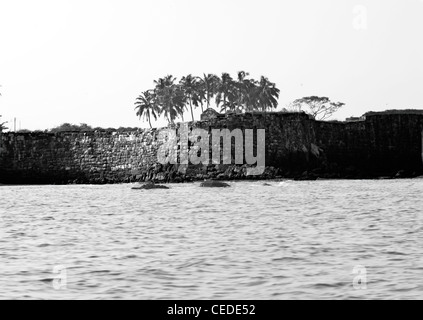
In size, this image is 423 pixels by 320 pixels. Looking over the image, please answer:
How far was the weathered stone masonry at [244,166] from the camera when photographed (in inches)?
3497

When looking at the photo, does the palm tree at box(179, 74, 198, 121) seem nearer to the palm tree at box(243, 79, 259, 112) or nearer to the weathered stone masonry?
the palm tree at box(243, 79, 259, 112)

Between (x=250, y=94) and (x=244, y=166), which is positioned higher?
(x=250, y=94)

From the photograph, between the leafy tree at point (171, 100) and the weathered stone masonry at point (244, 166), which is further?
the leafy tree at point (171, 100)

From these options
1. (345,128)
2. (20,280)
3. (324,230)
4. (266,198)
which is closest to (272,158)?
(345,128)

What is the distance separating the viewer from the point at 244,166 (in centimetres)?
8862

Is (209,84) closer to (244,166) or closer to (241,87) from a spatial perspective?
(241,87)

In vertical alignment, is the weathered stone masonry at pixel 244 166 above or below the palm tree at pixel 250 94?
below

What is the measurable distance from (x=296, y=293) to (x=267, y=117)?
72038 mm

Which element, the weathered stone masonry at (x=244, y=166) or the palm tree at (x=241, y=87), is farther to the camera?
the palm tree at (x=241, y=87)

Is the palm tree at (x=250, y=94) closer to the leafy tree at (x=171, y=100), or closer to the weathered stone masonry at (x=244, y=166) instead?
the leafy tree at (x=171, y=100)

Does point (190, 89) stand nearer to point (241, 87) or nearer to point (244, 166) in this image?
point (241, 87)

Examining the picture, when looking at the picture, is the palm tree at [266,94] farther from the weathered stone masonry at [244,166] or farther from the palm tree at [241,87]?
the weathered stone masonry at [244,166]

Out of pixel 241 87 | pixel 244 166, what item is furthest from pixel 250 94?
pixel 244 166

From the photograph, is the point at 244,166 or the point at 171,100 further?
the point at 171,100
